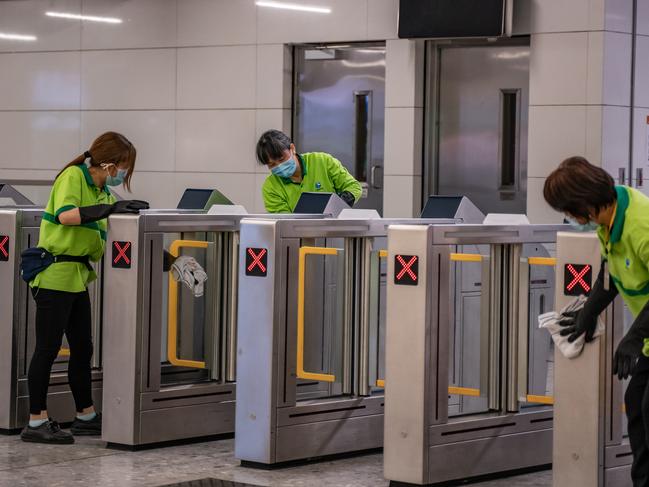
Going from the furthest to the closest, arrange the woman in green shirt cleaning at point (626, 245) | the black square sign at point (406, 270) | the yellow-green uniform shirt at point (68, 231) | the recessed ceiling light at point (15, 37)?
the recessed ceiling light at point (15, 37), the yellow-green uniform shirt at point (68, 231), the black square sign at point (406, 270), the woman in green shirt cleaning at point (626, 245)

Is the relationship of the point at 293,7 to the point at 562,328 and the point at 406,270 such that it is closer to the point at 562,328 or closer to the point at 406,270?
the point at 406,270

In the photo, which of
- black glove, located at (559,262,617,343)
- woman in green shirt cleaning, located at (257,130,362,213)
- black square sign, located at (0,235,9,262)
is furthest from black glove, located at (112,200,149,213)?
black glove, located at (559,262,617,343)

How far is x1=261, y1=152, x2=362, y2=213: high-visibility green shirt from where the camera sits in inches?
273

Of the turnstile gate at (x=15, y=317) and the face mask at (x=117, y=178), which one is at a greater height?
the face mask at (x=117, y=178)

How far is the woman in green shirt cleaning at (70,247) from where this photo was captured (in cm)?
567

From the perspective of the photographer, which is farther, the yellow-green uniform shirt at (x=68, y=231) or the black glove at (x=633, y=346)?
the yellow-green uniform shirt at (x=68, y=231)

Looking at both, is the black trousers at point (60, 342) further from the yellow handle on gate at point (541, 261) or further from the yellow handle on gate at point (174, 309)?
the yellow handle on gate at point (541, 261)

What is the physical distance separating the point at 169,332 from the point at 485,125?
4006 millimetres

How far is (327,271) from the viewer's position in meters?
5.81

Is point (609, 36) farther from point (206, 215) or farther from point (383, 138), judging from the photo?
point (206, 215)

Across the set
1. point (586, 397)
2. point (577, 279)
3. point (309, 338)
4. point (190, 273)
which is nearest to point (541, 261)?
point (577, 279)

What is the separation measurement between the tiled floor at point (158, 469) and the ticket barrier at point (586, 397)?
1.66 feet

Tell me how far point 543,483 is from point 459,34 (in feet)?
14.5

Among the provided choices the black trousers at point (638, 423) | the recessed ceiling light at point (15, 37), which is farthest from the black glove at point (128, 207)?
the recessed ceiling light at point (15, 37)
